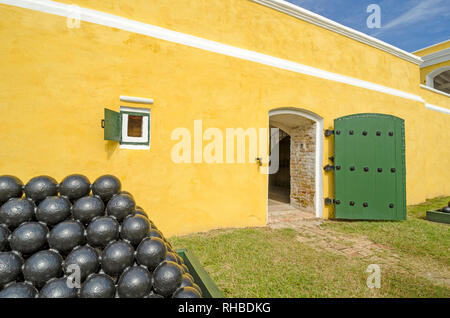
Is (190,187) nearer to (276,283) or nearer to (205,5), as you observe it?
(276,283)

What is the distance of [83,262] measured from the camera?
1.66 m

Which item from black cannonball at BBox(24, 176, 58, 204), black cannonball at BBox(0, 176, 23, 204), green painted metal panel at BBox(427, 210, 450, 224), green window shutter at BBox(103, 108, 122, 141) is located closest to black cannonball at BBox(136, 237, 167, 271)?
black cannonball at BBox(24, 176, 58, 204)

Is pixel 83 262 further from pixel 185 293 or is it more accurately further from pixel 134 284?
pixel 185 293

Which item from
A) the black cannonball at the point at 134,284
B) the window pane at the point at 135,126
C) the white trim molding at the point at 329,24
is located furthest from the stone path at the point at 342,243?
the white trim molding at the point at 329,24

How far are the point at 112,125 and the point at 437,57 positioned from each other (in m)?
17.7

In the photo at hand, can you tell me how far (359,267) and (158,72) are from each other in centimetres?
453

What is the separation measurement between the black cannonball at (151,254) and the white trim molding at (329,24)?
5385 millimetres

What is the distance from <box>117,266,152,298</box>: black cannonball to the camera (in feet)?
5.01

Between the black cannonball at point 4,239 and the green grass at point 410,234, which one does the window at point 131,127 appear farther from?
the green grass at point 410,234

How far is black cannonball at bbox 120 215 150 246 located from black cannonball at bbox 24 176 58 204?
0.91m

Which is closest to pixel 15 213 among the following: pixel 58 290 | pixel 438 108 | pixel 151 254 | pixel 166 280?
pixel 58 290

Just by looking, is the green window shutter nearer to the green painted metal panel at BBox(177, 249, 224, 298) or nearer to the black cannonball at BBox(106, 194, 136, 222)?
the black cannonball at BBox(106, 194, 136, 222)
